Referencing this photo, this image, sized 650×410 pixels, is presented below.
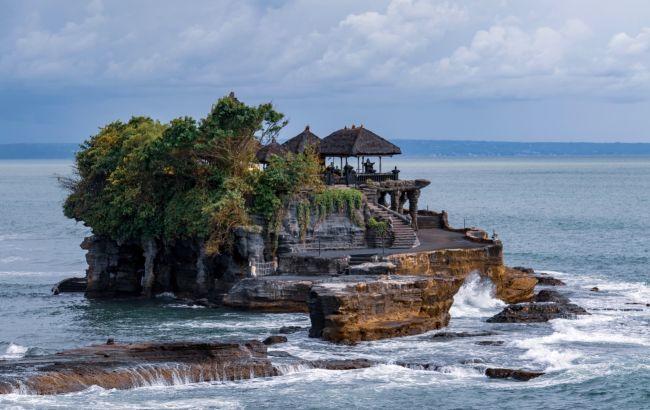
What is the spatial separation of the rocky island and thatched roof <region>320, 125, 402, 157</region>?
0.27ft

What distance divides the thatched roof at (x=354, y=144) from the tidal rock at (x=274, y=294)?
434 inches

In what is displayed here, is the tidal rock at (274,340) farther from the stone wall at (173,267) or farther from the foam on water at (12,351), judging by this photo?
the stone wall at (173,267)

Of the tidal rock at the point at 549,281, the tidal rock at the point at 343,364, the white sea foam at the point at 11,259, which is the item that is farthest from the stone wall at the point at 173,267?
the white sea foam at the point at 11,259

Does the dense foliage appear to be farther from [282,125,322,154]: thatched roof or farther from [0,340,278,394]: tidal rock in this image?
[0,340,278,394]: tidal rock

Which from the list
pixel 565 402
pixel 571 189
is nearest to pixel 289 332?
pixel 565 402

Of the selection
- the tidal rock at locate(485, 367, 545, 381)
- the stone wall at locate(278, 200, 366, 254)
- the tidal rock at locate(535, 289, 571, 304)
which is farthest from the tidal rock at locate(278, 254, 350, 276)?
the tidal rock at locate(485, 367, 545, 381)

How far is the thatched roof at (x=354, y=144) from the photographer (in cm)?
6138

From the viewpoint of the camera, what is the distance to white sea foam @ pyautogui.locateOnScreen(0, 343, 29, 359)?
42.6 metres

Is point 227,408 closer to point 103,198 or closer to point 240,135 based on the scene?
point 240,135

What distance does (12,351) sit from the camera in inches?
1725

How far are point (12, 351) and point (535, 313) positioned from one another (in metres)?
21.9

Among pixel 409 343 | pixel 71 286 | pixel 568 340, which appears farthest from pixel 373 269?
pixel 71 286

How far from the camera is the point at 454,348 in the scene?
143 ft

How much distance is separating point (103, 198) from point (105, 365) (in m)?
22.8
